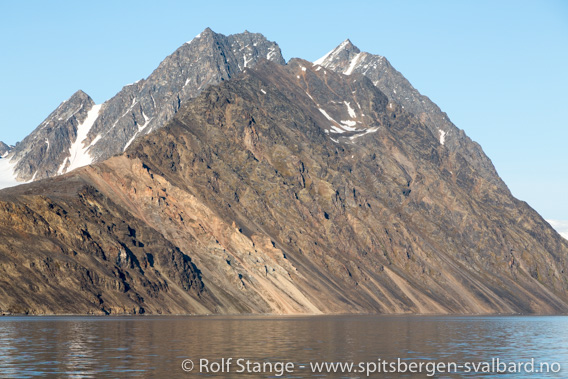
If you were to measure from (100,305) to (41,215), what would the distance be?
32.4 m

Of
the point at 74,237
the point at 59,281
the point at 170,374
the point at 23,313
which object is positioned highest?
the point at 74,237

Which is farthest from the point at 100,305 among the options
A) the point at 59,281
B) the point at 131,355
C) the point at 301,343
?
the point at 131,355

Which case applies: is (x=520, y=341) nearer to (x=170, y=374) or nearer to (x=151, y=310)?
(x=170, y=374)

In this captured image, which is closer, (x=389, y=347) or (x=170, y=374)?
(x=170, y=374)

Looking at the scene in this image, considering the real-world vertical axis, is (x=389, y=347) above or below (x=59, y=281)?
below

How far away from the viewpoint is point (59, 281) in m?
167

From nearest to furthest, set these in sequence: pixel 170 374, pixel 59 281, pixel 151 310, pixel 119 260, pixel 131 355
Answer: pixel 170 374 → pixel 131 355 → pixel 59 281 → pixel 151 310 → pixel 119 260

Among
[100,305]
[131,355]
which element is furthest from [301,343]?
[100,305]

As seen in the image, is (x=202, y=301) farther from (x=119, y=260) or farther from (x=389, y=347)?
(x=389, y=347)

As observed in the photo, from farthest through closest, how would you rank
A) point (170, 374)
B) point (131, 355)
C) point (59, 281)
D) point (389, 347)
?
1. point (59, 281)
2. point (389, 347)
3. point (131, 355)
4. point (170, 374)

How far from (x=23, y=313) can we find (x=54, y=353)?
293 feet

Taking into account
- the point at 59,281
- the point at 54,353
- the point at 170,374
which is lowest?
the point at 170,374

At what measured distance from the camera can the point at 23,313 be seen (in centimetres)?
14800

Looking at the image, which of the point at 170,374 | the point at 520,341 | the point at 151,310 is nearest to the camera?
the point at 170,374
